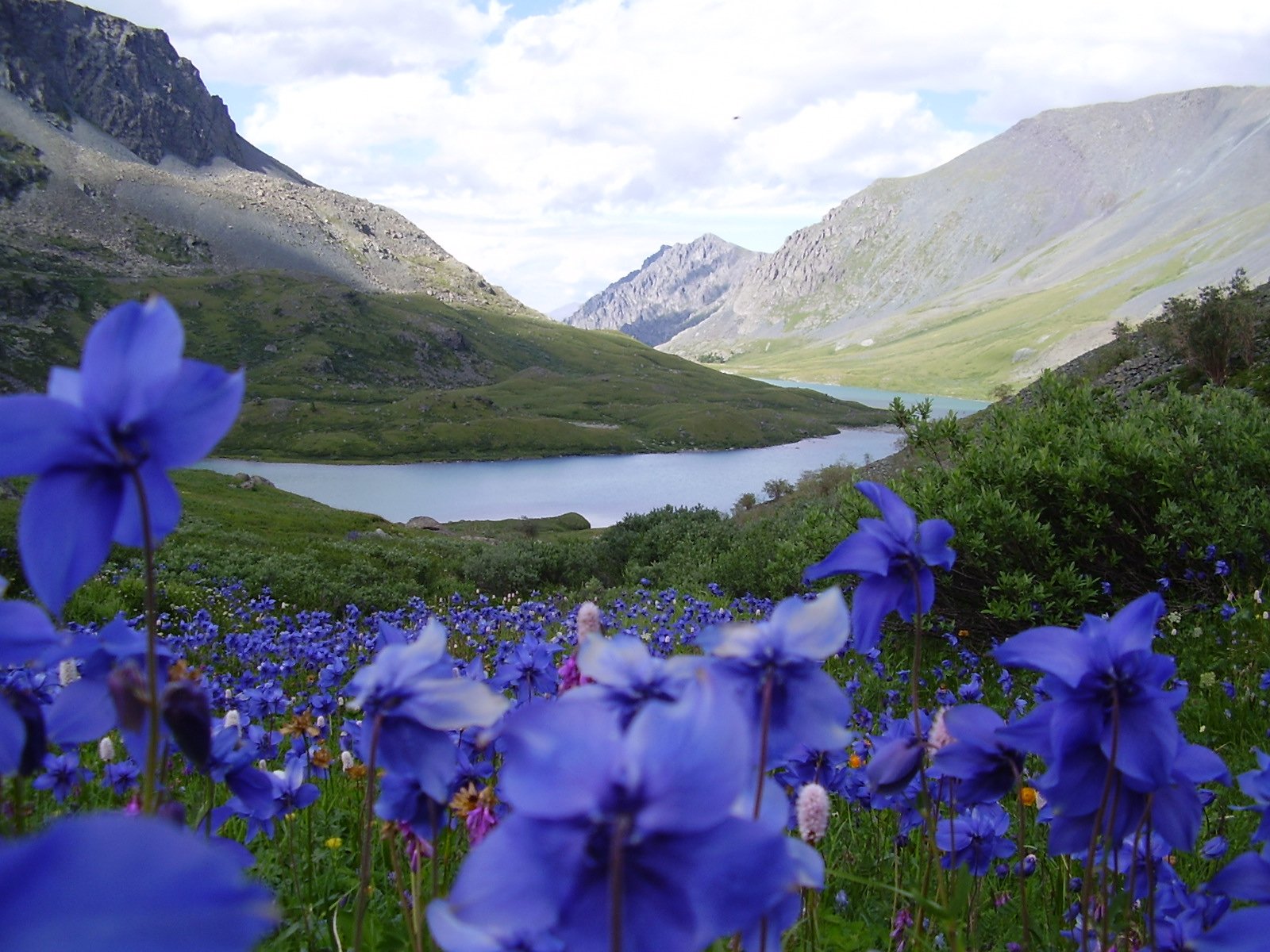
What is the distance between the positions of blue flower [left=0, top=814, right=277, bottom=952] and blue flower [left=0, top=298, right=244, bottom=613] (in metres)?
0.53

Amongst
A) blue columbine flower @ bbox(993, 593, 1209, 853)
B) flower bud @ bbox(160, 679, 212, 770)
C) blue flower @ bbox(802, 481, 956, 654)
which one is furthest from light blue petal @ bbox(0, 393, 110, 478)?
blue columbine flower @ bbox(993, 593, 1209, 853)

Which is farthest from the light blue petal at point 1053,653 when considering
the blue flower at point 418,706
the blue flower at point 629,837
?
the blue flower at point 418,706

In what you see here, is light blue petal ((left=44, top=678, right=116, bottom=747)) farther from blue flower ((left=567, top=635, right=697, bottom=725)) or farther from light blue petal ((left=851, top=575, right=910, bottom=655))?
light blue petal ((left=851, top=575, right=910, bottom=655))

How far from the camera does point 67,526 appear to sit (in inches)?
41.9

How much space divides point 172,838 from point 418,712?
2.58 ft

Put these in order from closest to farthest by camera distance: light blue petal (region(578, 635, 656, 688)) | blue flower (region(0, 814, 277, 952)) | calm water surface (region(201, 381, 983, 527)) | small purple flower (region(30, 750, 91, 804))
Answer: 1. blue flower (region(0, 814, 277, 952))
2. light blue petal (region(578, 635, 656, 688))
3. small purple flower (region(30, 750, 91, 804))
4. calm water surface (region(201, 381, 983, 527))

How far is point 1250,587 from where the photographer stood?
7730mm

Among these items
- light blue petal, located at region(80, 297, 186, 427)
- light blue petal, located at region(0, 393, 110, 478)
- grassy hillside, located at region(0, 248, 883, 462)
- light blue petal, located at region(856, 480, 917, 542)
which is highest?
grassy hillside, located at region(0, 248, 883, 462)

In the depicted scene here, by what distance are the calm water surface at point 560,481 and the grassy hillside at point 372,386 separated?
9183 mm

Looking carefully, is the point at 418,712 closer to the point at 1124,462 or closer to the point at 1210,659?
the point at 1210,659

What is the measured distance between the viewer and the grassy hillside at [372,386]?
129 m

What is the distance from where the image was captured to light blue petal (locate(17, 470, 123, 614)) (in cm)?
104

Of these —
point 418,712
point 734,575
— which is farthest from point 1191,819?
point 734,575

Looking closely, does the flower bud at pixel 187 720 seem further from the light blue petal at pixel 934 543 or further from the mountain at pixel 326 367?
the mountain at pixel 326 367
